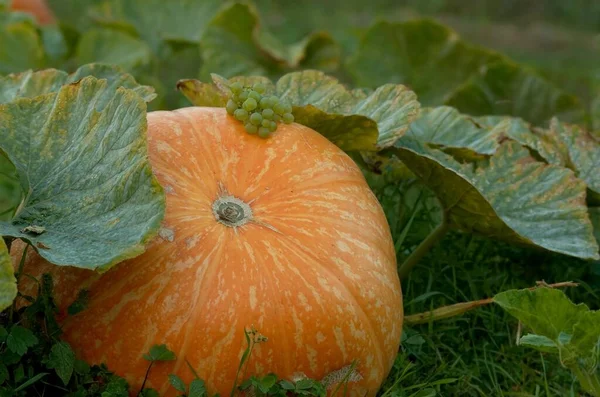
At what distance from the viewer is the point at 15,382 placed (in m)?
1.96

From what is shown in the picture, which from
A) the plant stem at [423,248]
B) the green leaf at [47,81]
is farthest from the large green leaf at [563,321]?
the green leaf at [47,81]

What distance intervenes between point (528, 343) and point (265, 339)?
596mm

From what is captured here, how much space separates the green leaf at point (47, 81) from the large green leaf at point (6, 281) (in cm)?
94

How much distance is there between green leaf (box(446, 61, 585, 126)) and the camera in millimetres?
3873

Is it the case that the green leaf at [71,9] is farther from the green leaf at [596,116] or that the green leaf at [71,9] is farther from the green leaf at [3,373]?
the green leaf at [3,373]

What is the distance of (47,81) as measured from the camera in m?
2.60

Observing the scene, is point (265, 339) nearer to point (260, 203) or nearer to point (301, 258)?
point (301, 258)

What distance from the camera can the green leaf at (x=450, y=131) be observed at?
2865 millimetres

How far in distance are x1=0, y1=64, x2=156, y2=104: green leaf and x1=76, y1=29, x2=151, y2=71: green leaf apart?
5.31 ft

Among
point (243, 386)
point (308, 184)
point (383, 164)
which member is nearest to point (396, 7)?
point (383, 164)

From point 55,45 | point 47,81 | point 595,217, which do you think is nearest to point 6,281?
point 47,81

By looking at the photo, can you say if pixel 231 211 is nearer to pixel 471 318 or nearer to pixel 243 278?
pixel 243 278

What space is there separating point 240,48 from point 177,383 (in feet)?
8.86

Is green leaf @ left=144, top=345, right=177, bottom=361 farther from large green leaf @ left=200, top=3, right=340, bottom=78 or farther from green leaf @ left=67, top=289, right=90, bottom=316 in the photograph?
large green leaf @ left=200, top=3, right=340, bottom=78
